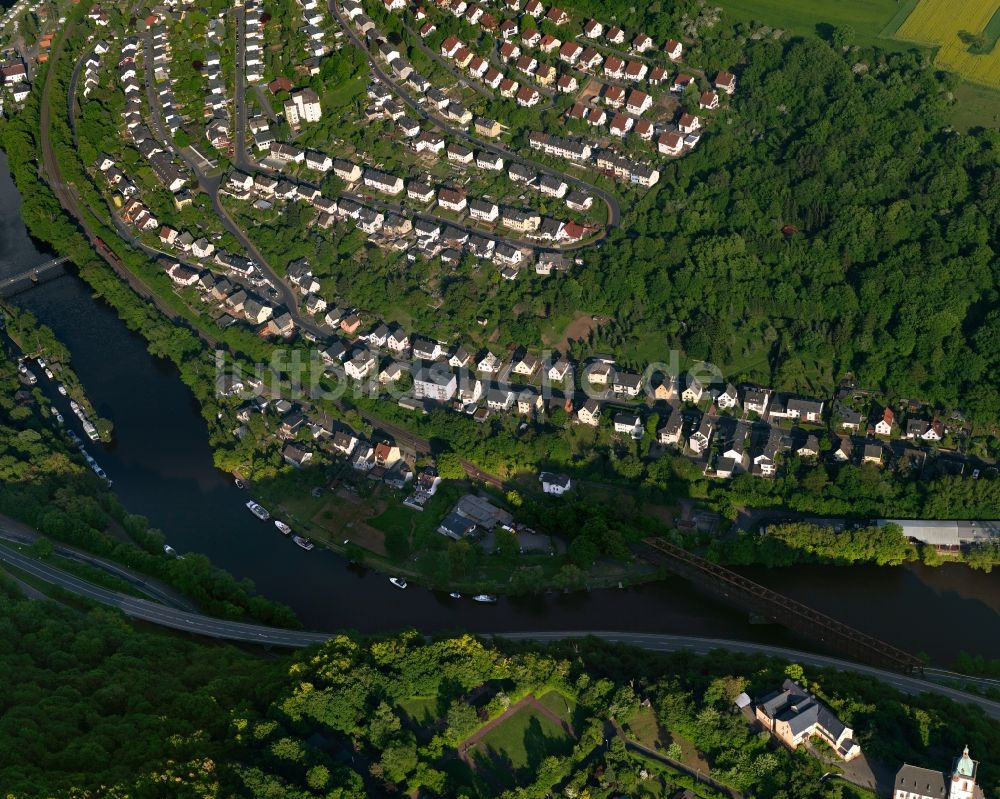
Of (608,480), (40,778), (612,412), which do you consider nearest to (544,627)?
(608,480)

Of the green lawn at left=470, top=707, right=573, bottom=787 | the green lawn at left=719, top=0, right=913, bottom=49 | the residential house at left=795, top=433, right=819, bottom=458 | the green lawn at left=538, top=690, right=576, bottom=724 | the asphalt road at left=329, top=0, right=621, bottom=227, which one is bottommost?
the green lawn at left=470, top=707, right=573, bottom=787

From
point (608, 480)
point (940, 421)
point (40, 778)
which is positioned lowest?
point (40, 778)

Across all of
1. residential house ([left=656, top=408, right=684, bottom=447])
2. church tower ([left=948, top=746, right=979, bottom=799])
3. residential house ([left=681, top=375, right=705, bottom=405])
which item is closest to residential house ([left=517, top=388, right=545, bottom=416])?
residential house ([left=656, top=408, right=684, bottom=447])

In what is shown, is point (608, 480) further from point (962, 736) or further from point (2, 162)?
point (2, 162)

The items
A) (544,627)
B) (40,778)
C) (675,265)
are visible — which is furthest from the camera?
(675,265)

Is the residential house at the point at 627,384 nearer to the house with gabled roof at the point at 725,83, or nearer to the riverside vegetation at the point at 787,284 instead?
the riverside vegetation at the point at 787,284

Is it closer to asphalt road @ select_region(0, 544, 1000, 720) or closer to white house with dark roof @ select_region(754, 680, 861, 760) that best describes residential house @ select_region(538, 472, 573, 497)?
asphalt road @ select_region(0, 544, 1000, 720)
